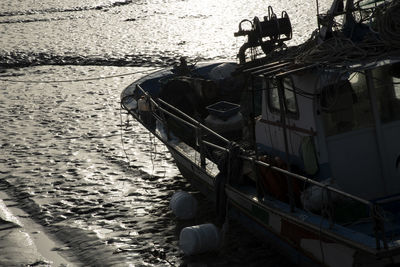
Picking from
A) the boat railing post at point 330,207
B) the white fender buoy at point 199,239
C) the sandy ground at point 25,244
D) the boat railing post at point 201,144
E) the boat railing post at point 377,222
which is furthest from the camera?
the sandy ground at point 25,244

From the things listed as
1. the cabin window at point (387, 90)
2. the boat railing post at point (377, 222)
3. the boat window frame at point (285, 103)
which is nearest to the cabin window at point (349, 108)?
the cabin window at point (387, 90)

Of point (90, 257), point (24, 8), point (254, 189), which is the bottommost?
point (90, 257)

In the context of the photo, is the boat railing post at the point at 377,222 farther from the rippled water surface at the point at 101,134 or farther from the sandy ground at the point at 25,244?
the sandy ground at the point at 25,244

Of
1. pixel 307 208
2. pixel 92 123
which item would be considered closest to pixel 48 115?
pixel 92 123

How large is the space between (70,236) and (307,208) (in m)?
4.71

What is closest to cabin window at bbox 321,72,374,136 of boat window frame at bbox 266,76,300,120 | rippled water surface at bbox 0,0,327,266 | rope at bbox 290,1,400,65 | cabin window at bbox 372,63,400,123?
cabin window at bbox 372,63,400,123

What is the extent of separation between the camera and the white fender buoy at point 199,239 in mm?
10383

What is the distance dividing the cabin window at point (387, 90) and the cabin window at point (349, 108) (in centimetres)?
15

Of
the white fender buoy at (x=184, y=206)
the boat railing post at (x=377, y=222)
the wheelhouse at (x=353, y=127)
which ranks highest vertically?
the wheelhouse at (x=353, y=127)

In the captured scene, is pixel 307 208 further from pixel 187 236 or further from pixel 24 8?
pixel 24 8

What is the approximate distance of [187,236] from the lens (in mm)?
10422

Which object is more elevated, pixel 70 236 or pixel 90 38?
pixel 90 38

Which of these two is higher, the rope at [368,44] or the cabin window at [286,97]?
the rope at [368,44]

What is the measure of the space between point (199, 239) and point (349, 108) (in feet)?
9.53
